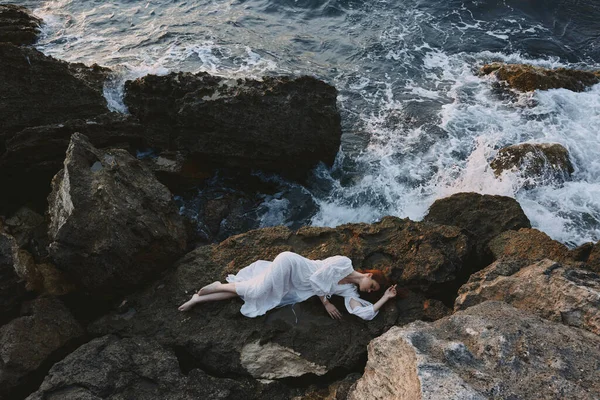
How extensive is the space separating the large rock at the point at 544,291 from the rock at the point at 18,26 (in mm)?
17740

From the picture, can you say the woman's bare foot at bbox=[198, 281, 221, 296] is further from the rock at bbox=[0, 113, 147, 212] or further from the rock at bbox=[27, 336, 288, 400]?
the rock at bbox=[0, 113, 147, 212]

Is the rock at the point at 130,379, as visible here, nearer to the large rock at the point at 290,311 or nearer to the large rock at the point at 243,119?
the large rock at the point at 290,311

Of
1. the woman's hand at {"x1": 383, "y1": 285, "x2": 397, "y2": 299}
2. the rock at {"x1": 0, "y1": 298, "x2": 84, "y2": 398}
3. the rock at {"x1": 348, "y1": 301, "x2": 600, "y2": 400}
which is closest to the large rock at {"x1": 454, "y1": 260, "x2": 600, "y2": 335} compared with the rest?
the rock at {"x1": 348, "y1": 301, "x2": 600, "y2": 400}

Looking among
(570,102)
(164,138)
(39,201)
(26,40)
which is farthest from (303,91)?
(26,40)

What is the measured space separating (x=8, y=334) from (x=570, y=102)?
44.4 ft

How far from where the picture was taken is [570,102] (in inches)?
494

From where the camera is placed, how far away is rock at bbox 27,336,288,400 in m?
5.35

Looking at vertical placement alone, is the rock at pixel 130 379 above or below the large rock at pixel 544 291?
below

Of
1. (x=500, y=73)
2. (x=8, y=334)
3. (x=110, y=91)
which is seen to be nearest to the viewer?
(x=8, y=334)

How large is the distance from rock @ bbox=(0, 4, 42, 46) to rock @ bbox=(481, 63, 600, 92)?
1687cm

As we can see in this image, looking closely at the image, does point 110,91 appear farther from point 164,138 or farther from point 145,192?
point 145,192

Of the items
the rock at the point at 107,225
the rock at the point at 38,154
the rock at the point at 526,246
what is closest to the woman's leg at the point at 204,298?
the rock at the point at 107,225

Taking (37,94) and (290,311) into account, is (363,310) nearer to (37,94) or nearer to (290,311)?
(290,311)

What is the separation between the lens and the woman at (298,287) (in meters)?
6.52
